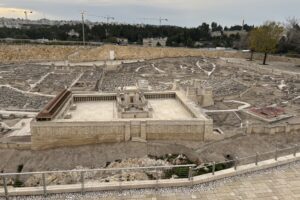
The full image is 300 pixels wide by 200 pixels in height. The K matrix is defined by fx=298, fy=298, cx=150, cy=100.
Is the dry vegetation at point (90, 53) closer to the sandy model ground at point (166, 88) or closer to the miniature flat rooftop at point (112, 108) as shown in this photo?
the sandy model ground at point (166, 88)

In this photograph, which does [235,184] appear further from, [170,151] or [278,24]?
[278,24]

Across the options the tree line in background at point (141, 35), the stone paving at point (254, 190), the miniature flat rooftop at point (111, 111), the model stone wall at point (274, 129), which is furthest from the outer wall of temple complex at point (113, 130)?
the tree line in background at point (141, 35)

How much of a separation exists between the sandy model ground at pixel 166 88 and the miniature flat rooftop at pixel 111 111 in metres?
0.23

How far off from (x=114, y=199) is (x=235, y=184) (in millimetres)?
4163

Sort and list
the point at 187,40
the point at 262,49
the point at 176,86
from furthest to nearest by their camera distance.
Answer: the point at 187,40
the point at 262,49
the point at 176,86

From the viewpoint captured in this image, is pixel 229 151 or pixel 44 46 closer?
pixel 229 151

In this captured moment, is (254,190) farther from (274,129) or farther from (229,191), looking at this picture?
(274,129)

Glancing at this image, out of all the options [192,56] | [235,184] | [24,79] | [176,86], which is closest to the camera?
[235,184]

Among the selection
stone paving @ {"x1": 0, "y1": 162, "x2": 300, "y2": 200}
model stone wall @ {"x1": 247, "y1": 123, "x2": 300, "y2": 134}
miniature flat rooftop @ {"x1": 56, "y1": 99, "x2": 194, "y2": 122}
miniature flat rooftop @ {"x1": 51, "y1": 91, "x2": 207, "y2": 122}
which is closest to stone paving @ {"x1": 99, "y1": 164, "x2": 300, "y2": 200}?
stone paving @ {"x1": 0, "y1": 162, "x2": 300, "y2": 200}

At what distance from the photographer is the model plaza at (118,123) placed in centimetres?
2202

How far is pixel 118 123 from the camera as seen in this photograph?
73.6 ft

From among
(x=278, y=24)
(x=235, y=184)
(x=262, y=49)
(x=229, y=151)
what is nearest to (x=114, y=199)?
(x=235, y=184)

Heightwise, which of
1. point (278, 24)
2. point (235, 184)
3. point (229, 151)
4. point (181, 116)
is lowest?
point (229, 151)

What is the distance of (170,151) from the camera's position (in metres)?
22.0
